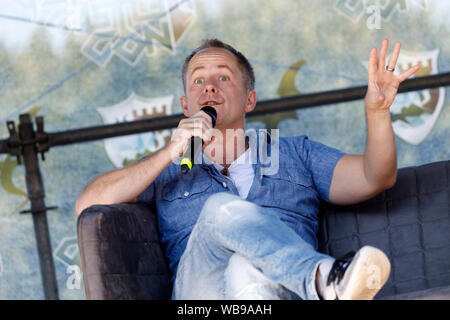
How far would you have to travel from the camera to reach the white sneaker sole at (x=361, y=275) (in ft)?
3.58

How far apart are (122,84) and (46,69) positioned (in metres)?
0.34

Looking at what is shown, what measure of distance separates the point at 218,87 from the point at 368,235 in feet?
1.96

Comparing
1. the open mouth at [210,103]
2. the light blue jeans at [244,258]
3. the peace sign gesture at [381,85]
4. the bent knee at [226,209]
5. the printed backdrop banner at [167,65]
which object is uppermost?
the printed backdrop banner at [167,65]

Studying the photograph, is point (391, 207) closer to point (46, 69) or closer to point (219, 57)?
point (219, 57)

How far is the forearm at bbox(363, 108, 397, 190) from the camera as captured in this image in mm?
1565

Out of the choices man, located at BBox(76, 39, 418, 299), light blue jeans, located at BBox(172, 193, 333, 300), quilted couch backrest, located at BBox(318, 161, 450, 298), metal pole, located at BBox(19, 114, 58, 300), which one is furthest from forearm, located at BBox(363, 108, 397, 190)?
metal pole, located at BBox(19, 114, 58, 300)

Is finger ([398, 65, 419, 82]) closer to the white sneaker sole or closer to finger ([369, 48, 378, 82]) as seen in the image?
finger ([369, 48, 378, 82])

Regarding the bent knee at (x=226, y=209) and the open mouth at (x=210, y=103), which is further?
the open mouth at (x=210, y=103)

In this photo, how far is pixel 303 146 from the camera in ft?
A: 6.00

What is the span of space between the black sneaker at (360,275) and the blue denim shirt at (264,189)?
0.52 m

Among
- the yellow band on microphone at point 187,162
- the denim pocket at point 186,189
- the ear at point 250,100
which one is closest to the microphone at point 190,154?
the yellow band on microphone at point 187,162

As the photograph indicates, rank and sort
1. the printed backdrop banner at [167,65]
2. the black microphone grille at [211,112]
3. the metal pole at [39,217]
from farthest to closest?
1. the printed backdrop banner at [167,65]
2. the metal pole at [39,217]
3. the black microphone grille at [211,112]

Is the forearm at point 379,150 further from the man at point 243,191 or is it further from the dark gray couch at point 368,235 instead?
the dark gray couch at point 368,235
